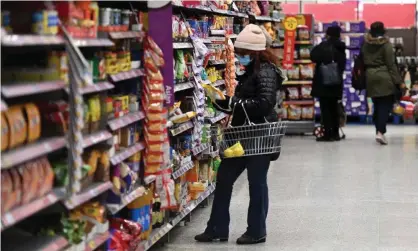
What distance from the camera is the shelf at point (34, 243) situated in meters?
4.32

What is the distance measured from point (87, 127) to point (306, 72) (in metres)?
10.9

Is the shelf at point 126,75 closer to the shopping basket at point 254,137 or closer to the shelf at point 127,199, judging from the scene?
the shelf at point 127,199

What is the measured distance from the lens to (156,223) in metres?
6.48

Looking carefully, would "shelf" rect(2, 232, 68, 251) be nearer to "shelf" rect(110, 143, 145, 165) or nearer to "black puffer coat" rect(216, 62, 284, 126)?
"shelf" rect(110, 143, 145, 165)

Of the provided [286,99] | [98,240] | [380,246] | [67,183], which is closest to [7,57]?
[67,183]

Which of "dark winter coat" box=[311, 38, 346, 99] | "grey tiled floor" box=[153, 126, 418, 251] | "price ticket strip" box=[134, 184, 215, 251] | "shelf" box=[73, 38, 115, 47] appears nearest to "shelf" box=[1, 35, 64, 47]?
"shelf" box=[73, 38, 115, 47]

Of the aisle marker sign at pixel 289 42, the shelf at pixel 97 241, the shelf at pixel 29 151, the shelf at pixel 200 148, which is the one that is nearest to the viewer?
the shelf at pixel 29 151

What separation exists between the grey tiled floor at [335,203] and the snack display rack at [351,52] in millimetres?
3513

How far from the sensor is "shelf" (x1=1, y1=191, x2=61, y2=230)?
3691mm

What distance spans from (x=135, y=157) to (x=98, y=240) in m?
0.94

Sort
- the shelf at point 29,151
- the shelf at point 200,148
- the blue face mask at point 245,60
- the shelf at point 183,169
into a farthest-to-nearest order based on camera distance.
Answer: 1. the shelf at point 200,148
2. the blue face mask at point 245,60
3. the shelf at point 183,169
4. the shelf at point 29,151

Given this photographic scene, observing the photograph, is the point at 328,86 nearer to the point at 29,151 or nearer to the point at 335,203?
the point at 335,203

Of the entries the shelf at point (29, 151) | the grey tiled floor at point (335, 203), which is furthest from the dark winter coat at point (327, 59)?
the shelf at point (29, 151)

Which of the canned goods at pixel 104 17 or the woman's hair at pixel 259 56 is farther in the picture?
the woman's hair at pixel 259 56
